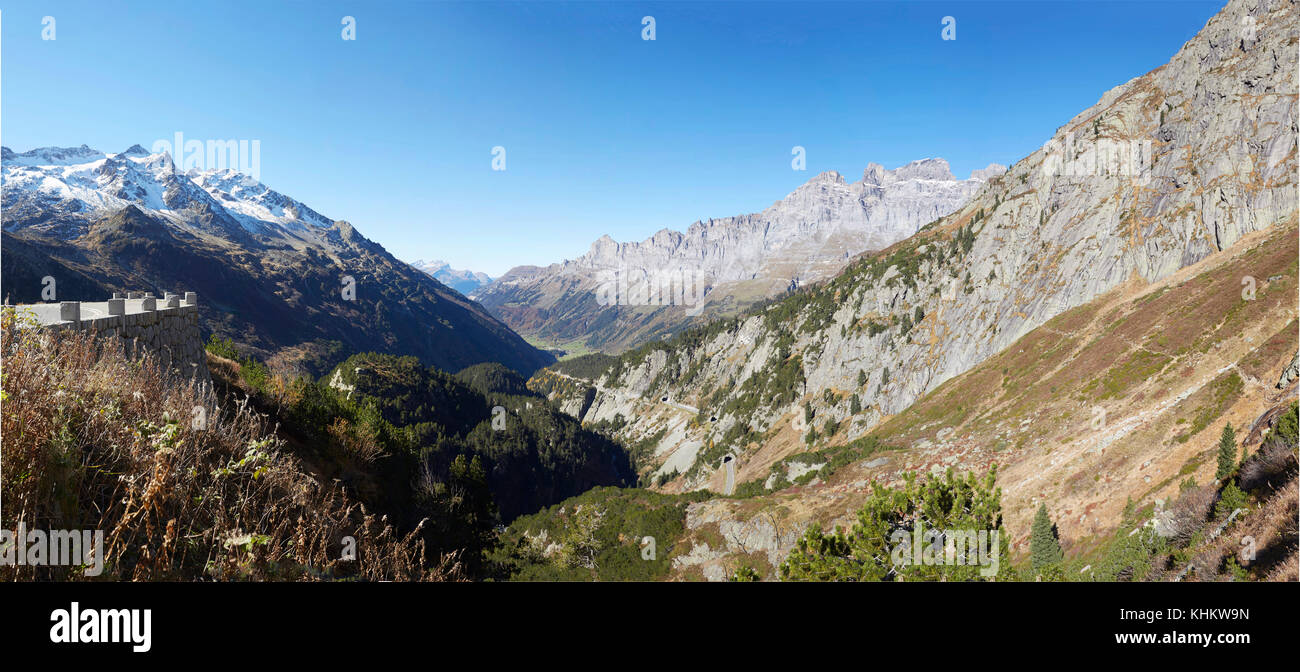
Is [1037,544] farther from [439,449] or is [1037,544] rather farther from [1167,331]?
[439,449]

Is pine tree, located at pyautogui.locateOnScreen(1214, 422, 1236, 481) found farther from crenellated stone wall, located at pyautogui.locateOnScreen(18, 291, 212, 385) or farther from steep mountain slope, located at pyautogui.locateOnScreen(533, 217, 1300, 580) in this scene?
crenellated stone wall, located at pyautogui.locateOnScreen(18, 291, 212, 385)

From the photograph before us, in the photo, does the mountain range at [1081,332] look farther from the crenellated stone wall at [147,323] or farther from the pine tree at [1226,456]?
the crenellated stone wall at [147,323]

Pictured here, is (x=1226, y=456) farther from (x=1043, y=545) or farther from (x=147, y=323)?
(x=147, y=323)

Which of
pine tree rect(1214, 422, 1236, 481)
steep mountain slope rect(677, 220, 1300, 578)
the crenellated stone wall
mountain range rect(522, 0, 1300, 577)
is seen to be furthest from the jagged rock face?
the crenellated stone wall

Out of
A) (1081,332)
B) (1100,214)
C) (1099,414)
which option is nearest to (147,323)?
(1099,414)

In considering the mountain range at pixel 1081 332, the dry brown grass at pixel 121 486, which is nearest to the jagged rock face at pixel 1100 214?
the mountain range at pixel 1081 332

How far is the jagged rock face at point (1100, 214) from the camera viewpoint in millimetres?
60812

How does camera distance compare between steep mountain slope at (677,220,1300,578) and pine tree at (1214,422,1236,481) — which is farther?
steep mountain slope at (677,220,1300,578)

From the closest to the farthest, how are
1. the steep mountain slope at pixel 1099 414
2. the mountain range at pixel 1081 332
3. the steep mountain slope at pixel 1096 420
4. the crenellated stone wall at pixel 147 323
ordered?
1. the crenellated stone wall at pixel 147 323
2. the steep mountain slope at pixel 1096 420
3. the steep mountain slope at pixel 1099 414
4. the mountain range at pixel 1081 332

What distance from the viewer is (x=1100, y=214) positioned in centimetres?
7512

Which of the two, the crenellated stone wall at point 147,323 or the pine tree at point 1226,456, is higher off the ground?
the crenellated stone wall at point 147,323

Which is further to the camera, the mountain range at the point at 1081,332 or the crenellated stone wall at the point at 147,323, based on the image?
the mountain range at the point at 1081,332

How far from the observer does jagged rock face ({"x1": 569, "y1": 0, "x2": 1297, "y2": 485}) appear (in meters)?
60.8
